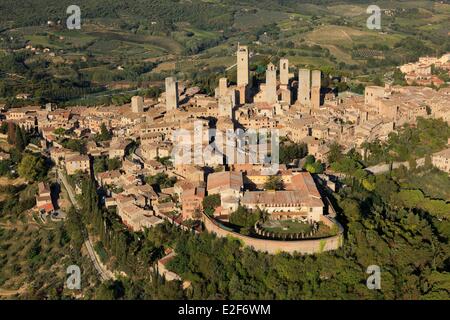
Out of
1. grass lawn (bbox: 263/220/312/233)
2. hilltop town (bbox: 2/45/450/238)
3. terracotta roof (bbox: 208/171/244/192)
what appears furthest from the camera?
hilltop town (bbox: 2/45/450/238)

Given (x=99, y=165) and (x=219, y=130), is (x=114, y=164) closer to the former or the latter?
(x=99, y=165)

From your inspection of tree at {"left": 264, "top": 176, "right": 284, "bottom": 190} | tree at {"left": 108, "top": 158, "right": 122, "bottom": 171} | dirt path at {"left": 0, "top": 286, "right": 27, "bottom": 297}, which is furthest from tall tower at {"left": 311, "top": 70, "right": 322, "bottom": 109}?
dirt path at {"left": 0, "top": 286, "right": 27, "bottom": 297}

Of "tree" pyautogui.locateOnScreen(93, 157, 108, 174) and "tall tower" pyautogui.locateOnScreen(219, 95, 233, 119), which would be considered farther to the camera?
"tall tower" pyautogui.locateOnScreen(219, 95, 233, 119)

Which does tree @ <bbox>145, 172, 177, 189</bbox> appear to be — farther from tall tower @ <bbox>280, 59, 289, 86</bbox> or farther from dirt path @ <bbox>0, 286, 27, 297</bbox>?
tall tower @ <bbox>280, 59, 289, 86</bbox>

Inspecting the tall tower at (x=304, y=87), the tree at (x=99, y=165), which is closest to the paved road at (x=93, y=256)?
the tree at (x=99, y=165)

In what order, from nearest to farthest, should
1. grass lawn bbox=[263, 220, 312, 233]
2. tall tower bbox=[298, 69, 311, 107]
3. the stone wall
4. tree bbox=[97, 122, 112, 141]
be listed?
1. the stone wall
2. grass lawn bbox=[263, 220, 312, 233]
3. tree bbox=[97, 122, 112, 141]
4. tall tower bbox=[298, 69, 311, 107]

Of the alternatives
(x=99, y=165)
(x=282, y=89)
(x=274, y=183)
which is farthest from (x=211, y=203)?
(x=282, y=89)

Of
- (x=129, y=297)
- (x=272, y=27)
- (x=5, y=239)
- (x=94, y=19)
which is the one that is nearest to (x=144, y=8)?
(x=94, y=19)
